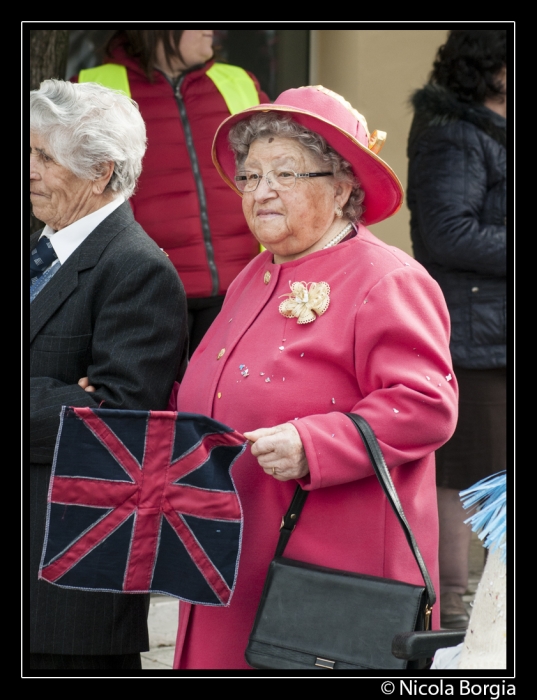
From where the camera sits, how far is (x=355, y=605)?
90.4 inches

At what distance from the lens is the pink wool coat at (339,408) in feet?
7.75

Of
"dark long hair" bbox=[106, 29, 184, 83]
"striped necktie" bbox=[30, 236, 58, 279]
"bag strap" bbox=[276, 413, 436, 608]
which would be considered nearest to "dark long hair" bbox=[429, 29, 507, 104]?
"dark long hair" bbox=[106, 29, 184, 83]

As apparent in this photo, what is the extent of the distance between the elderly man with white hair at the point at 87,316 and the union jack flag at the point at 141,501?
0.96ft

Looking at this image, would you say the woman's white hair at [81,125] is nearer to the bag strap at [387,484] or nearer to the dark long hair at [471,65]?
the bag strap at [387,484]

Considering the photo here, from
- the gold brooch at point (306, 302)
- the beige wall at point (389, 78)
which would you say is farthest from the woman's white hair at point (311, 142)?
the beige wall at point (389, 78)

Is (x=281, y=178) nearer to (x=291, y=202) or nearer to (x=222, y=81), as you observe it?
(x=291, y=202)

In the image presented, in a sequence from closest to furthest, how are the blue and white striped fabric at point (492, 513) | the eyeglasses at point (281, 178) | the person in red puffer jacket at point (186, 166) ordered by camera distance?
the blue and white striped fabric at point (492, 513) < the eyeglasses at point (281, 178) < the person in red puffer jacket at point (186, 166)

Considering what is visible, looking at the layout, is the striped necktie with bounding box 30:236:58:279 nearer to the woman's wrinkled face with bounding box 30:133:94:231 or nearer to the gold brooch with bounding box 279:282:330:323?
the woman's wrinkled face with bounding box 30:133:94:231

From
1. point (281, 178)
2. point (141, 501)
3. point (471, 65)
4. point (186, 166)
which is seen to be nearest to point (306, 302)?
point (281, 178)

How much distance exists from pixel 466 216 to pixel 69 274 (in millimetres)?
2072

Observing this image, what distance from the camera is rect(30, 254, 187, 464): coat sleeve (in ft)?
8.95

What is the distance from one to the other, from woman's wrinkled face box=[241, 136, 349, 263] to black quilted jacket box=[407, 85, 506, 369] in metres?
1.75

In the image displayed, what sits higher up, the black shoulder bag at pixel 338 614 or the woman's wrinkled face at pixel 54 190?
the woman's wrinkled face at pixel 54 190
